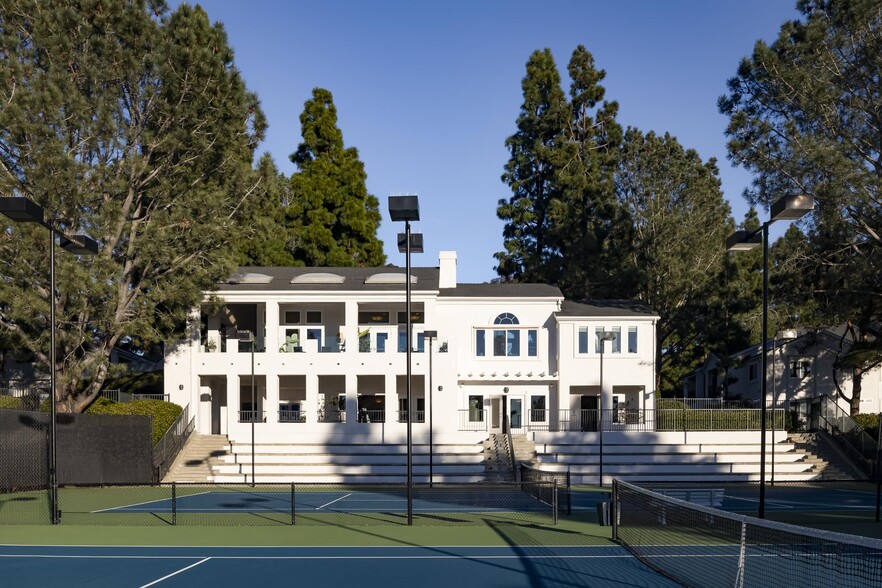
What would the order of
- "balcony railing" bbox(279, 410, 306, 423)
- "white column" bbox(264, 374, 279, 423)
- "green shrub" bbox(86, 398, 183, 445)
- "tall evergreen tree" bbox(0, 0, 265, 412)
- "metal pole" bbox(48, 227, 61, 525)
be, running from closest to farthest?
"metal pole" bbox(48, 227, 61, 525) → "tall evergreen tree" bbox(0, 0, 265, 412) → "green shrub" bbox(86, 398, 183, 445) → "balcony railing" bbox(279, 410, 306, 423) → "white column" bbox(264, 374, 279, 423)

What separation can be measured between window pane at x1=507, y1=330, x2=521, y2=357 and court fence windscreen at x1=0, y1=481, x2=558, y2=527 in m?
12.6

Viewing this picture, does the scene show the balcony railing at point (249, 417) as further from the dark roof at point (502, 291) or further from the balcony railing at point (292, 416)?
the dark roof at point (502, 291)

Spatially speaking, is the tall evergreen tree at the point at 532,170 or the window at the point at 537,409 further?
the tall evergreen tree at the point at 532,170

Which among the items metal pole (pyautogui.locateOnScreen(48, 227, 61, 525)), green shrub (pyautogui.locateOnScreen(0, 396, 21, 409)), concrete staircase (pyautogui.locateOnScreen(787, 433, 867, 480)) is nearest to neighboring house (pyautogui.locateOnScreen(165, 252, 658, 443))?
concrete staircase (pyautogui.locateOnScreen(787, 433, 867, 480))

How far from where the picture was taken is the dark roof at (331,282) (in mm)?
44281

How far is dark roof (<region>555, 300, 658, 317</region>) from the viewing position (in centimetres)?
4494

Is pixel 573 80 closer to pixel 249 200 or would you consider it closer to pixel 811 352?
pixel 811 352

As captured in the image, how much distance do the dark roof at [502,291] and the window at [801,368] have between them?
17.2 meters

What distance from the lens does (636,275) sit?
54.1 meters

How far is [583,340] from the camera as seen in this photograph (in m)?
44.8

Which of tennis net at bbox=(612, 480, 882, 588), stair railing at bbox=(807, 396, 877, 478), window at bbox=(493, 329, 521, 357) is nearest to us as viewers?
tennis net at bbox=(612, 480, 882, 588)

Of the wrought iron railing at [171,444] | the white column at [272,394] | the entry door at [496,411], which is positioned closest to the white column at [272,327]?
the white column at [272,394]

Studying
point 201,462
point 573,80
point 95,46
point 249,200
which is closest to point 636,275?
A: point 573,80

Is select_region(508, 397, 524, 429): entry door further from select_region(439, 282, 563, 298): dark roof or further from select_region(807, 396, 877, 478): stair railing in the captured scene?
select_region(807, 396, 877, 478): stair railing
